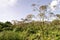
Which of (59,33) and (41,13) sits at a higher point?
(41,13)

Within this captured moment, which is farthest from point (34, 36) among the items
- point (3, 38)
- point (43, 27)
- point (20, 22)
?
point (20, 22)

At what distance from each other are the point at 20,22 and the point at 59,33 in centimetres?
375

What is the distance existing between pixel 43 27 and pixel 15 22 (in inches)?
190

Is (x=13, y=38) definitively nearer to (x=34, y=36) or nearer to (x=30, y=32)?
(x=34, y=36)

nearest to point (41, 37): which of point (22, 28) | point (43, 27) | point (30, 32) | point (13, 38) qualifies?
point (43, 27)

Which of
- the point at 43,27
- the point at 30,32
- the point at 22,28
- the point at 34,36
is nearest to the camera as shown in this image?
the point at 43,27

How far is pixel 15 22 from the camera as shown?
17.5m

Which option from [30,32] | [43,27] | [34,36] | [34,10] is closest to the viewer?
[34,10]

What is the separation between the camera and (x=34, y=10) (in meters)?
12.2

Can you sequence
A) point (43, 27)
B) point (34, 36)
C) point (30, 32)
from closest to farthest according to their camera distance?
point (43, 27) → point (34, 36) → point (30, 32)

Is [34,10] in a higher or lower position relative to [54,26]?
higher

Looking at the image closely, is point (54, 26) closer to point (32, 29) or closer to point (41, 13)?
point (32, 29)

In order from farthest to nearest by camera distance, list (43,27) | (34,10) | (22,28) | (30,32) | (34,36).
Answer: (22,28) < (30,32) < (34,36) < (43,27) < (34,10)

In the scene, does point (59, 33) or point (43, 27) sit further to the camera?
point (59, 33)
